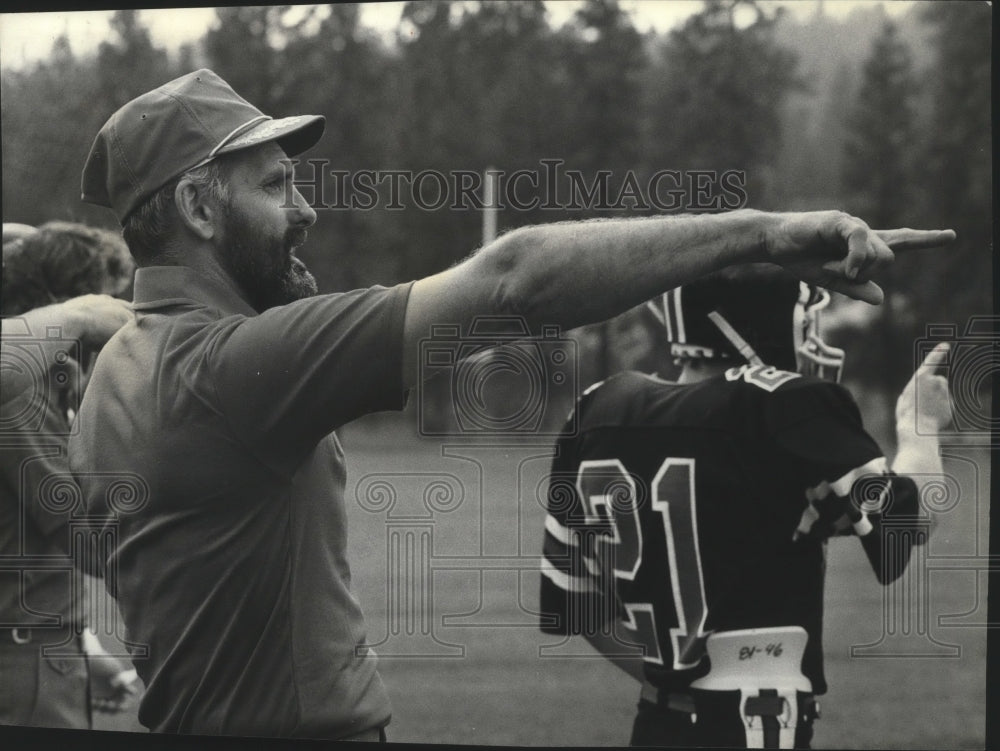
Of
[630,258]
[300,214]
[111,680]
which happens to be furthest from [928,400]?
[111,680]

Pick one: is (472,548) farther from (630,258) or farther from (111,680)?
(111,680)

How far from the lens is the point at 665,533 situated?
2.38 m

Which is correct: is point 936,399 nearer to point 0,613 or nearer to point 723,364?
point 723,364

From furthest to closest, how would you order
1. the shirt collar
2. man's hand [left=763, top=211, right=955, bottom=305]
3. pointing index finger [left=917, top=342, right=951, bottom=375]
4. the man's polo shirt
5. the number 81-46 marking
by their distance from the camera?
the number 81-46 marking < pointing index finger [left=917, top=342, right=951, bottom=375] < the shirt collar < the man's polo shirt < man's hand [left=763, top=211, right=955, bottom=305]

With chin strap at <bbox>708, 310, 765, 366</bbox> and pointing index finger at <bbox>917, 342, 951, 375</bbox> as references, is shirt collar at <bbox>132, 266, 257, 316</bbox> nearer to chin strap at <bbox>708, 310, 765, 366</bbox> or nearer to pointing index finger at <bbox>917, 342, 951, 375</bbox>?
chin strap at <bbox>708, 310, 765, 366</bbox>

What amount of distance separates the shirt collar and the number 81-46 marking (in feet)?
3.05

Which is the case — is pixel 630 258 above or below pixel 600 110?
below

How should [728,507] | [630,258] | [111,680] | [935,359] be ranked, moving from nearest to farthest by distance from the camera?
[630,258], [935,359], [728,507], [111,680]

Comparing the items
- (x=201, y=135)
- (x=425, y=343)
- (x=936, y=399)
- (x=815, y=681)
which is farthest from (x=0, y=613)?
(x=936, y=399)

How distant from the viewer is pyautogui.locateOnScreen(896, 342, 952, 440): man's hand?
2.16m

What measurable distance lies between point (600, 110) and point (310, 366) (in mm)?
1830

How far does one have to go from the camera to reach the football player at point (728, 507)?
2205 millimetres

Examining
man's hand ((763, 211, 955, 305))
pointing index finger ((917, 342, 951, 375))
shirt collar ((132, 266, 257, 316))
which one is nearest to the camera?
man's hand ((763, 211, 955, 305))

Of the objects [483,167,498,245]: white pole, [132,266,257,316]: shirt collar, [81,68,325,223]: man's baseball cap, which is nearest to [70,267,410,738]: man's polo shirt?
[132,266,257,316]: shirt collar
